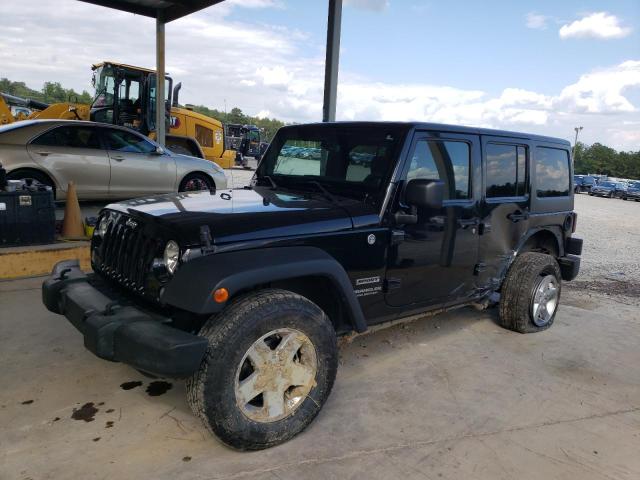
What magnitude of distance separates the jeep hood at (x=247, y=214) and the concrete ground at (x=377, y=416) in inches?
43.9

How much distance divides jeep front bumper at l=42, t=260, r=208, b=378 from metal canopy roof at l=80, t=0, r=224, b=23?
7.23 meters

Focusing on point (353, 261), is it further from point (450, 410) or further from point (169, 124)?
point (169, 124)

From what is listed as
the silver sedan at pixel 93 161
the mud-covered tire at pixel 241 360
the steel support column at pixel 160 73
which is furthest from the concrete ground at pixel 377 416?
the steel support column at pixel 160 73

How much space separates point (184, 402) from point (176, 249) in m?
1.09

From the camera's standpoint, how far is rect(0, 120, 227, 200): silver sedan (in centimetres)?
698

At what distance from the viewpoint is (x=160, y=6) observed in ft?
30.9

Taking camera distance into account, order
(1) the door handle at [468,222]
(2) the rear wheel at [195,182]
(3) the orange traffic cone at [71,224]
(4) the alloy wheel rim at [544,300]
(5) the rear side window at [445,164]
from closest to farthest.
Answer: (5) the rear side window at [445,164] < (1) the door handle at [468,222] < (4) the alloy wheel rim at [544,300] < (3) the orange traffic cone at [71,224] < (2) the rear wheel at [195,182]

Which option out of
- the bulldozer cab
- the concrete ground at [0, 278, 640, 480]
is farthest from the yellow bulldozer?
the concrete ground at [0, 278, 640, 480]

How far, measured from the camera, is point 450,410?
320 centimetres

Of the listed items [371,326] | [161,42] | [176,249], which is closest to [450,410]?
[371,326]

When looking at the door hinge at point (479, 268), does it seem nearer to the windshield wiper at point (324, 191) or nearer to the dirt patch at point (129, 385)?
the windshield wiper at point (324, 191)

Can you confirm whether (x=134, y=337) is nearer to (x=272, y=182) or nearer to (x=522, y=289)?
(x=272, y=182)

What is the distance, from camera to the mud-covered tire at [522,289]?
4.50 m

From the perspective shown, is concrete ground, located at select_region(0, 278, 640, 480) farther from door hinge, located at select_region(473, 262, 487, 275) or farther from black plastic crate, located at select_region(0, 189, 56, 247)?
black plastic crate, located at select_region(0, 189, 56, 247)
